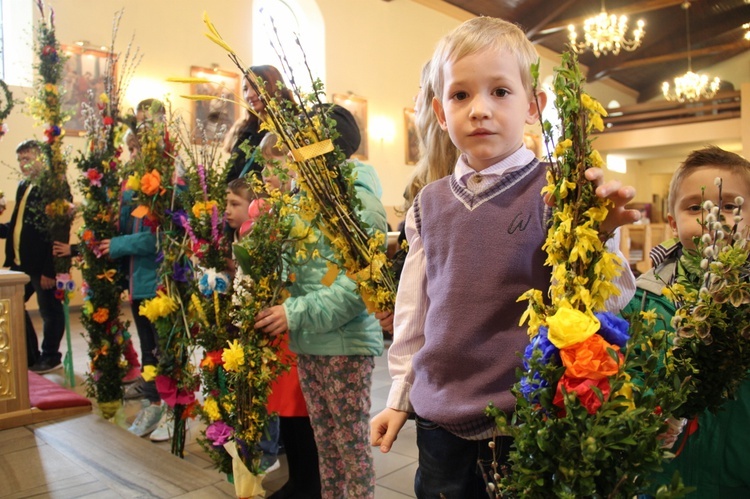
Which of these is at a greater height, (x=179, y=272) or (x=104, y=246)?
(x=104, y=246)

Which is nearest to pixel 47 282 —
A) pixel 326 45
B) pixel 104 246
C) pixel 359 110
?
pixel 104 246

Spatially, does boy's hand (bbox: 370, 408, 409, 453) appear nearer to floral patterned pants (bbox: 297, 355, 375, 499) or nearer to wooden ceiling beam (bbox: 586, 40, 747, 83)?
floral patterned pants (bbox: 297, 355, 375, 499)

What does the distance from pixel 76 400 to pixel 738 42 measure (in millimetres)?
17966

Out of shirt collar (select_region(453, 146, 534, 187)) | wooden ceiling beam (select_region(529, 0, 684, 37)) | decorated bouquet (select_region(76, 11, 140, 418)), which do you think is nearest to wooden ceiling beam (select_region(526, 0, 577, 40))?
wooden ceiling beam (select_region(529, 0, 684, 37))

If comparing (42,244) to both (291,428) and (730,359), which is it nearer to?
(291,428)

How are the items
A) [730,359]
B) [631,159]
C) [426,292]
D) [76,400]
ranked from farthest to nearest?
1. [631,159]
2. [76,400]
3. [426,292]
4. [730,359]

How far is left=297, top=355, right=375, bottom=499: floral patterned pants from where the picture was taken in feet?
6.45

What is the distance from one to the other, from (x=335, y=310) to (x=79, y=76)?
7.14 meters

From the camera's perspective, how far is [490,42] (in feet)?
3.59

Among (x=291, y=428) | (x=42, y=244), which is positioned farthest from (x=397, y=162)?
(x=291, y=428)

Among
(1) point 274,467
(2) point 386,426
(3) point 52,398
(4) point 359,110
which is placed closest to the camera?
(2) point 386,426

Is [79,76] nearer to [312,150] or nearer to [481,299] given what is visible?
[312,150]

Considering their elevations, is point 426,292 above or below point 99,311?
above

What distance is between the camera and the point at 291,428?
7.66 feet
